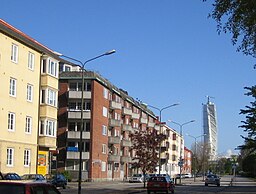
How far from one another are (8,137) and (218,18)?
111ft

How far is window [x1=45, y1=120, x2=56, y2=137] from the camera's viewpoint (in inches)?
2077

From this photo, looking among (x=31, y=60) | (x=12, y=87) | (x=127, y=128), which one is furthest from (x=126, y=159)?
(x=12, y=87)

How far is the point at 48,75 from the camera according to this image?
53.1m

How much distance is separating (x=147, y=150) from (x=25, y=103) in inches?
756

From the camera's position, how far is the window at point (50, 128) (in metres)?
52.8

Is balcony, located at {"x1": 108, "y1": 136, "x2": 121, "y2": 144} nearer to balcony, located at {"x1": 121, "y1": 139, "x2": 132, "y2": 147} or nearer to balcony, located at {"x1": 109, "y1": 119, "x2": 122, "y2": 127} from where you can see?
balcony, located at {"x1": 109, "y1": 119, "x2": 122, "y2": 127}

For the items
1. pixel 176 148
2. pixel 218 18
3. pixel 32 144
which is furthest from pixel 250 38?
pixel 176 148

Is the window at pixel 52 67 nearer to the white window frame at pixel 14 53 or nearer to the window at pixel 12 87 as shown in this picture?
the white window frame at pixel 14 53

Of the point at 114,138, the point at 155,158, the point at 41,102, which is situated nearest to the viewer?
the point at 41,102

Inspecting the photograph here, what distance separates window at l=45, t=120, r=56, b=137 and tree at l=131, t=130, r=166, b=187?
12.1 metres

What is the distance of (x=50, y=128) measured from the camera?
5353 centimetres

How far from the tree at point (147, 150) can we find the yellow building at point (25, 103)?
1197 cm

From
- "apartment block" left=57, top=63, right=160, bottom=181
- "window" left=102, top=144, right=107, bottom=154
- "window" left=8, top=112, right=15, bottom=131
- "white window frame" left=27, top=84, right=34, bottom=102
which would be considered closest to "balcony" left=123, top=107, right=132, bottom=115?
"apartment block" left=57, top=63, right=160, bottom=181

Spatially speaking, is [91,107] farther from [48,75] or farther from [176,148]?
[176,148]
